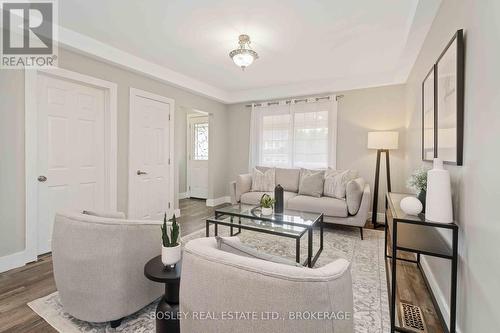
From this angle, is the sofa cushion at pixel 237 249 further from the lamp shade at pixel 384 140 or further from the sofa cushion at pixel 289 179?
the lamp shade at pixel 384 140

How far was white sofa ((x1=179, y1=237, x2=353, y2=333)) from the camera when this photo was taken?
77 cm

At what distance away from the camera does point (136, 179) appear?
11.7 feet

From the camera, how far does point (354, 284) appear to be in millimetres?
2088

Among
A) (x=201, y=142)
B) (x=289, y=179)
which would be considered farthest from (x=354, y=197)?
(x=201, y=142)

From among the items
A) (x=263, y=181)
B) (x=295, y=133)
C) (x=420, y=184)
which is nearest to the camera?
(x=420, y=184)

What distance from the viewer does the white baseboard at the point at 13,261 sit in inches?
89.2

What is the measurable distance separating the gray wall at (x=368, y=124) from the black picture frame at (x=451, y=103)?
230 cm

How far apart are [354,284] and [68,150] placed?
346cm

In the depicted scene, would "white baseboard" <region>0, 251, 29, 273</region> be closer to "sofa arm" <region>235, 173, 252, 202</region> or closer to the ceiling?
the ceiling

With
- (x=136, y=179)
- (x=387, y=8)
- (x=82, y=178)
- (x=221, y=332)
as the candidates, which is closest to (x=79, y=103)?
(x=82, y=178)

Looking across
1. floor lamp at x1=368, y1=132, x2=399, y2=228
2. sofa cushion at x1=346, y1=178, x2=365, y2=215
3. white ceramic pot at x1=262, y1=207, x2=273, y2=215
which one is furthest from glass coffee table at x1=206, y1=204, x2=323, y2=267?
floor lamp at x1=368, y1=132, x2=399, y2=228

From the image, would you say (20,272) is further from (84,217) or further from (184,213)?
(184,213)

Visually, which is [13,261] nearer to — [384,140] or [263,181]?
[263,181]

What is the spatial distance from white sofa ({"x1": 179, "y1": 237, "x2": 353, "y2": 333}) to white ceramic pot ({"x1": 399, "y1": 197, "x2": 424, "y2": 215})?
100 centimetres
